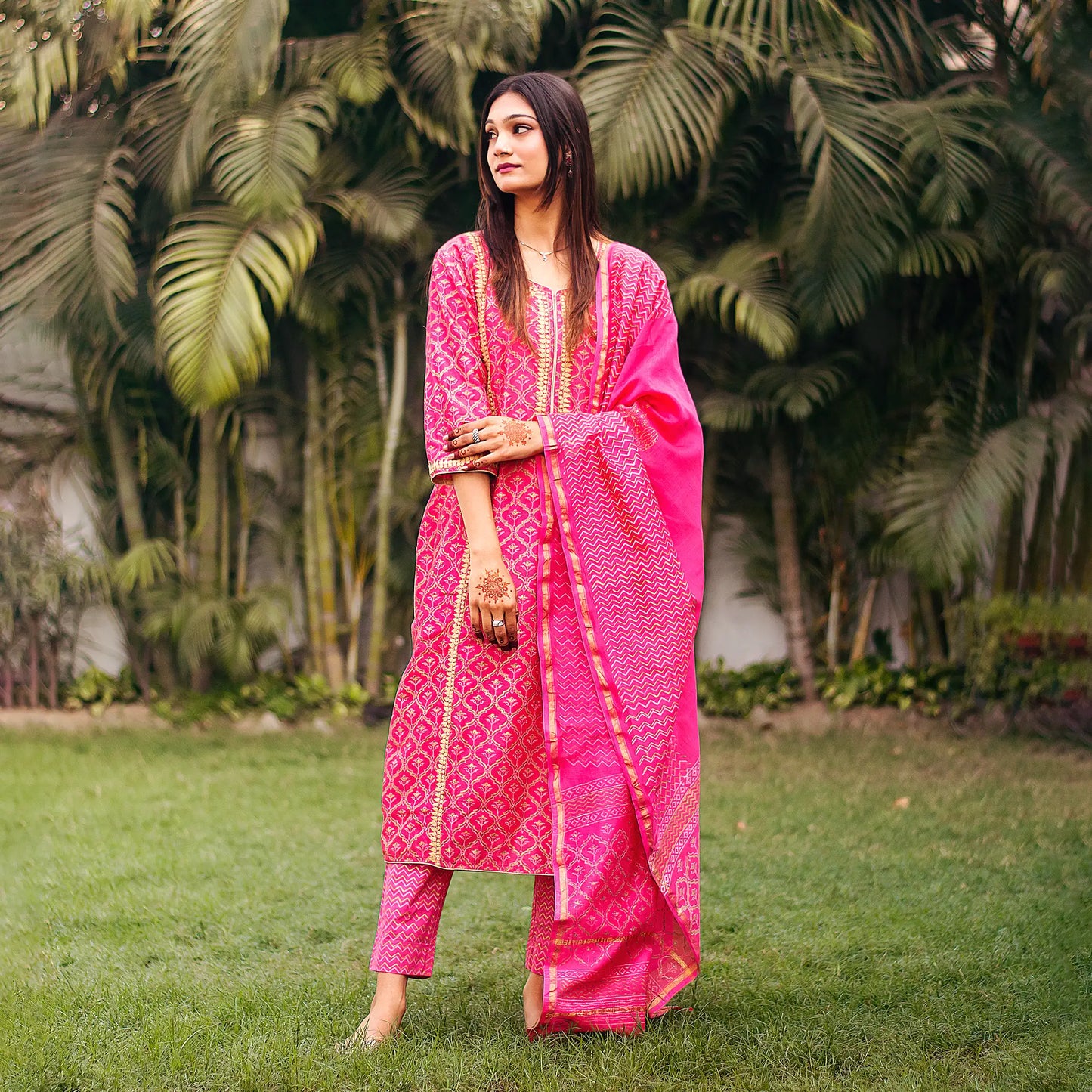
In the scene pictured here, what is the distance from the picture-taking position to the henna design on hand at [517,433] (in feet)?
7.52

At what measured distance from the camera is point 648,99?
5.17 m

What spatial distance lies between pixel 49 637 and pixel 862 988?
506 cm

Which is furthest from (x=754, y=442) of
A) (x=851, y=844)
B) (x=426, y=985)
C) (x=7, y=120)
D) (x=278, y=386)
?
(x=426, y=985)

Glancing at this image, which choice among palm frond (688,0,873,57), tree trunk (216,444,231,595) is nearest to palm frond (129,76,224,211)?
tree trunk (216,444,231,595)

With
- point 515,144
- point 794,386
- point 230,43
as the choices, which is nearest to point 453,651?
point 515,144

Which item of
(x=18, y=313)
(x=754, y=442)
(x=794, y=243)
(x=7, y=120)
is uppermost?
(x=7, y=120)

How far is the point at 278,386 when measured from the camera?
Result: 261 inches

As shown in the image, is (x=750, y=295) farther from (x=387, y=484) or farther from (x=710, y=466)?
(x=387, y=484)

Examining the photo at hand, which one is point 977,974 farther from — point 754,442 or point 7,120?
point 7,120

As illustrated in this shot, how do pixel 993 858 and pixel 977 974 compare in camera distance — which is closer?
pixel 977 974

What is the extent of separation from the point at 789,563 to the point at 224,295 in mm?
2862

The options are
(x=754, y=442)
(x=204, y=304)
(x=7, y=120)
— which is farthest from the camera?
(x=754, y=442)

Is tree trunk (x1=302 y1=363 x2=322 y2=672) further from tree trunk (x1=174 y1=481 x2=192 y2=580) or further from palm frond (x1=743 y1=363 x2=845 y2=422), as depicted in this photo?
palm frond (x1=743 y1=363 x2=845 y2=422)

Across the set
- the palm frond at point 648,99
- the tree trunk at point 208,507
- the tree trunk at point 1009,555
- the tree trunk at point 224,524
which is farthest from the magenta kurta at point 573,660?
the tree trunk at point 224,524
